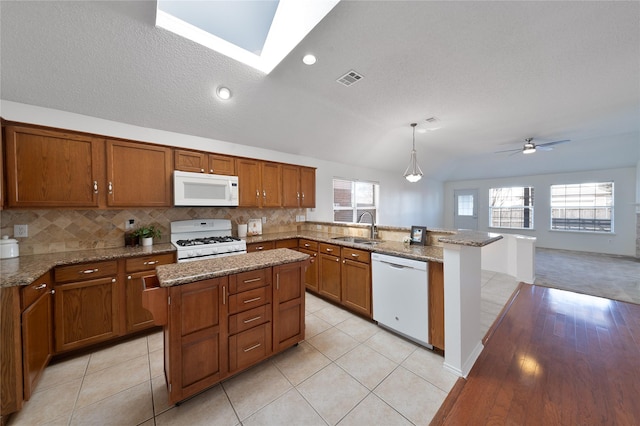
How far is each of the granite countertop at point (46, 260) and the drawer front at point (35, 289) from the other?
0.08m

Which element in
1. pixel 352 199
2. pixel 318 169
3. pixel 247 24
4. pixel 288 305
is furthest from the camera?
pixel 352 199

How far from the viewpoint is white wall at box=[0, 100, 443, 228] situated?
2.38m

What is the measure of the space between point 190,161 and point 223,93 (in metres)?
0.99

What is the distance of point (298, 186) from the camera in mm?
4230

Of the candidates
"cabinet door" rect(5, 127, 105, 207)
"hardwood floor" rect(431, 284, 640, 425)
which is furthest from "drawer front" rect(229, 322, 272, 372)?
"cabinet door" rect(5, 127, 105, 207)

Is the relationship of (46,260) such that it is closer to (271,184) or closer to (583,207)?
(271,184)

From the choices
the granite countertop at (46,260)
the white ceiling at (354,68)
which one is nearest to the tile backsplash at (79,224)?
the granite countertop at (46,260)

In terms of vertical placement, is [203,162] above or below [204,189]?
above

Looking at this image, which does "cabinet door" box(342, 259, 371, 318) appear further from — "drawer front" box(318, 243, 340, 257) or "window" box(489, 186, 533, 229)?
"window" box(489, 186, 533, 229)

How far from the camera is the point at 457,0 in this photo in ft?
5.88

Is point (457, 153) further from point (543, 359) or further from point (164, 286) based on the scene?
point (164, 286)

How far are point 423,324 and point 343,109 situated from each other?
10.0 feet

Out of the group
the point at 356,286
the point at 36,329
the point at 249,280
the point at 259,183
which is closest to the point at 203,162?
the point at 259,183

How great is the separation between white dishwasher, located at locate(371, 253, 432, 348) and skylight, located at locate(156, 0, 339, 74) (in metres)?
2.41
